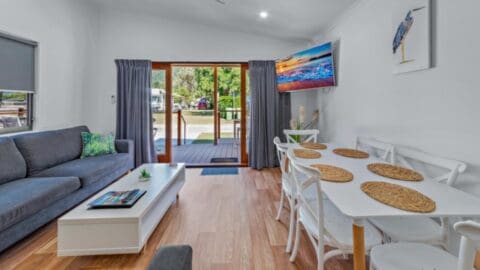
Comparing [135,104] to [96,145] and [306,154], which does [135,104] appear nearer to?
[96,145]

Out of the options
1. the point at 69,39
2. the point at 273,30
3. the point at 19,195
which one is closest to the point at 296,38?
the point at 273,30

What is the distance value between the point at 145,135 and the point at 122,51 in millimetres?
1648

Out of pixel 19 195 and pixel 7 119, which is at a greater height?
pixel 7 119

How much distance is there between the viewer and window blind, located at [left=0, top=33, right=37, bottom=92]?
2.84 meters

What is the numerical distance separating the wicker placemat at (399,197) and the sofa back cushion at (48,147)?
11.3 ft

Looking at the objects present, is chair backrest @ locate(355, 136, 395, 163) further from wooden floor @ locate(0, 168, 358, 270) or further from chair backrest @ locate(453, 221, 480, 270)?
chair backrest @ locate(453, 221, 480, 270)

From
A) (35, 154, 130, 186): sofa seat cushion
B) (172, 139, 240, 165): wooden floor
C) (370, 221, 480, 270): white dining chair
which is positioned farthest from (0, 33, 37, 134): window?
(370, 221, 480, 270): white dining chair

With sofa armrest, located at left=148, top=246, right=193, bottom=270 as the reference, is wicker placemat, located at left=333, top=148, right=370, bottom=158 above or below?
above

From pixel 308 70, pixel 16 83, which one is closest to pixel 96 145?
pixel 16 83

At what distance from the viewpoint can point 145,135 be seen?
4500mm

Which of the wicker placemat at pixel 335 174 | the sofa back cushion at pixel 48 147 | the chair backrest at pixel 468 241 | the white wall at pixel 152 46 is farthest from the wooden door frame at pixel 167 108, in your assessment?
the chair backrest at pixel 468 241

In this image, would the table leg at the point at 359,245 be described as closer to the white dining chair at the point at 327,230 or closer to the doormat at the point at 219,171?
the white dining chair at the point at 327,230

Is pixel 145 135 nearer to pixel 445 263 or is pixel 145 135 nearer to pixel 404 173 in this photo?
pixel 404 173

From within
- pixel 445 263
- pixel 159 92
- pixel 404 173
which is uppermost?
pixel 159 92
